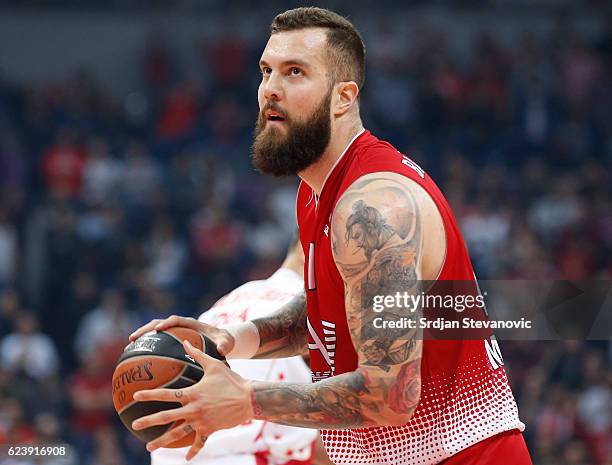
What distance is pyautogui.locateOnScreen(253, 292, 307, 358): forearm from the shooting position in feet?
13.4

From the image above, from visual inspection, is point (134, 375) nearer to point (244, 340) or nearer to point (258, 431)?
point (244, 340)

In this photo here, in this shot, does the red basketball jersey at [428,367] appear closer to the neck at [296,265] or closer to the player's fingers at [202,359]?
the player's fingers at [202,359]

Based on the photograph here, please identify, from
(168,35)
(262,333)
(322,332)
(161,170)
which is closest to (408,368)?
(322,332)

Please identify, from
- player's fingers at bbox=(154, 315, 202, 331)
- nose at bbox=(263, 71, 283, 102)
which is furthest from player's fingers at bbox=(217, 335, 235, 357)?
nose at bbox=(263, 71, 283, 102)

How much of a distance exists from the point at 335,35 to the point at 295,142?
43 cm

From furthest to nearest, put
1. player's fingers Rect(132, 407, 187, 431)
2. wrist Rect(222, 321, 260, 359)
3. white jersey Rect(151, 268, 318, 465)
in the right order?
white jersey Rect(151, 268, 318, 465), wrist Rect(222, 321, 260, 359), player's fingers Rect(132, 407, 187, 431)

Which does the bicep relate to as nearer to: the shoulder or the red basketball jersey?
the shoulder

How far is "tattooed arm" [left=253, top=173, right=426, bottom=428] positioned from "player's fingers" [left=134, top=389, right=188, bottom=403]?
9.1 inches

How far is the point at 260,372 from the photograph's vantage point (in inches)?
188

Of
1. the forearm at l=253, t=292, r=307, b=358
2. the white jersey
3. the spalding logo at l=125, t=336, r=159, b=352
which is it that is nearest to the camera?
the spalding logo at l=125, t=336, r=159, b=352

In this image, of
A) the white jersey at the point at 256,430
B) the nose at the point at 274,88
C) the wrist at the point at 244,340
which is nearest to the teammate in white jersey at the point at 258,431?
the white jersey at the point at 256,430

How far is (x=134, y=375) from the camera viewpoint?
11.0 feet

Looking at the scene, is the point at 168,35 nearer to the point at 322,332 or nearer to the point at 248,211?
the point at 248,211

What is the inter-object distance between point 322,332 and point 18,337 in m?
7.28
